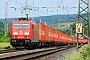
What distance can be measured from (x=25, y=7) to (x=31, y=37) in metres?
11.7

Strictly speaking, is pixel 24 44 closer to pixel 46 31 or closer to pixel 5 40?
pixel 46 31

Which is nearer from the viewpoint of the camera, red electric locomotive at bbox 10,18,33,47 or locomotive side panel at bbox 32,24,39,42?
red electric locomotive at bbox 10,18,33,47

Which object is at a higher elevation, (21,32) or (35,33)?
(21,32)

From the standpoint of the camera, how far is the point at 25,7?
137 feet

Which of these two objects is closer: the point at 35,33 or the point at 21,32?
the point at 21,32

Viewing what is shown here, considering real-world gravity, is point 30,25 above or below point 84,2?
below

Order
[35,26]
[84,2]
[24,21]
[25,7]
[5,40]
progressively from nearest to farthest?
[84,2] < [24,21] < [35,26] < [25,7] < [5,40]

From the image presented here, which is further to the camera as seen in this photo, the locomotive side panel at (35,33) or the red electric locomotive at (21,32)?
the locomotive side panel at (35,33)

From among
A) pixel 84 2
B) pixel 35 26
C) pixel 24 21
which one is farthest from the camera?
pixel 35 26

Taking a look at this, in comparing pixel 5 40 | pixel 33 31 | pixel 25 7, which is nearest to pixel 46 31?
pixel 25 7

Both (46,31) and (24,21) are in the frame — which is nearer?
(24,21)

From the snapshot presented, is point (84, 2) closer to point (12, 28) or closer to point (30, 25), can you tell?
point (30, 25)

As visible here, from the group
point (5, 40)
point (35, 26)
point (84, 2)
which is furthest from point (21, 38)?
point (5, 40)

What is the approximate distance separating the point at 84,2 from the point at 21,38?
7.55 meters
